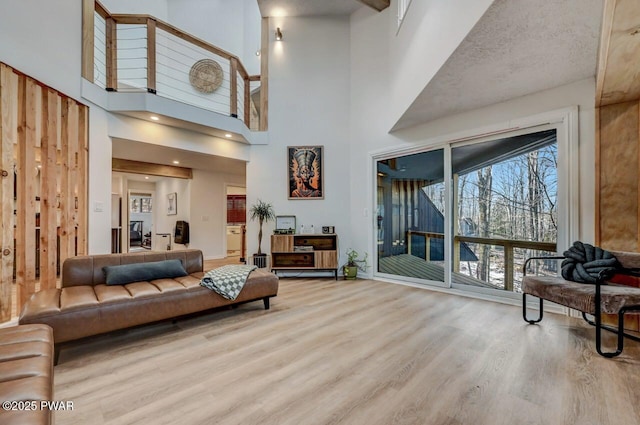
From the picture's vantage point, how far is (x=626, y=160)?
268 centimetres

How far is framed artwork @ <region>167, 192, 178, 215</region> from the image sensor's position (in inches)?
295

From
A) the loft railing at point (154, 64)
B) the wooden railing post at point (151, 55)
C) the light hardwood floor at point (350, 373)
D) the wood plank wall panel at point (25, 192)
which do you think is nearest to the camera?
the light hardwood floor at point (350, 373)

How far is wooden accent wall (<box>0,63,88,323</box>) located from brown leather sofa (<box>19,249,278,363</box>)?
1.90 feet

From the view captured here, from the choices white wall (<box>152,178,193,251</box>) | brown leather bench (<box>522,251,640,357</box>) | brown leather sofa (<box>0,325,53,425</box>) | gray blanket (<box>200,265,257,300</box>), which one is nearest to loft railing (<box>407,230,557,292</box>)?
brown leather bench (<box>522,251,640,357</box>)

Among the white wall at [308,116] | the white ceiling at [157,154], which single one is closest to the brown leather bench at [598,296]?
the white wall at [308,116]

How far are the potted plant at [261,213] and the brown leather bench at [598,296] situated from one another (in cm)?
388

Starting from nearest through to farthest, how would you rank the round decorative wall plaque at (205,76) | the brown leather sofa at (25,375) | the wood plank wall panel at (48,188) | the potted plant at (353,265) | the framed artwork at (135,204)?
1. the brown leather sofa at (25,375)
2. the wood plank wall panel at (48,188)
3. the potted plant at (353,265)
4. the round decorative wall plaque at (205,76)
5. the framed artwork at (135,204)

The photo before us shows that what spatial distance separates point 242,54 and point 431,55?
6.41 metres

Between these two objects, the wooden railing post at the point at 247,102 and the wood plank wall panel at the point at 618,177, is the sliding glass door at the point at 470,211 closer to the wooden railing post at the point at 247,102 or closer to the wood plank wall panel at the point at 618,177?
the wood plank wall panel at the point at 618,177

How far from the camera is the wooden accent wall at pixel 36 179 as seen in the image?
8.77ft

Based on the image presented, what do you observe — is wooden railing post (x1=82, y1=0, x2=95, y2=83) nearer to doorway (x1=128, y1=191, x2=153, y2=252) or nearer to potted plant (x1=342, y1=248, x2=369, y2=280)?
potted plant (x1=342, y1=248, x2=369, y2=280)

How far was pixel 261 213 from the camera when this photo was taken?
5.13 meters

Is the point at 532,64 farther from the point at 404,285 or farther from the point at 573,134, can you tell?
the point at 404,285

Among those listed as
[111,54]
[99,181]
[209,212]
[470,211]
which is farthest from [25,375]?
[209,212]
